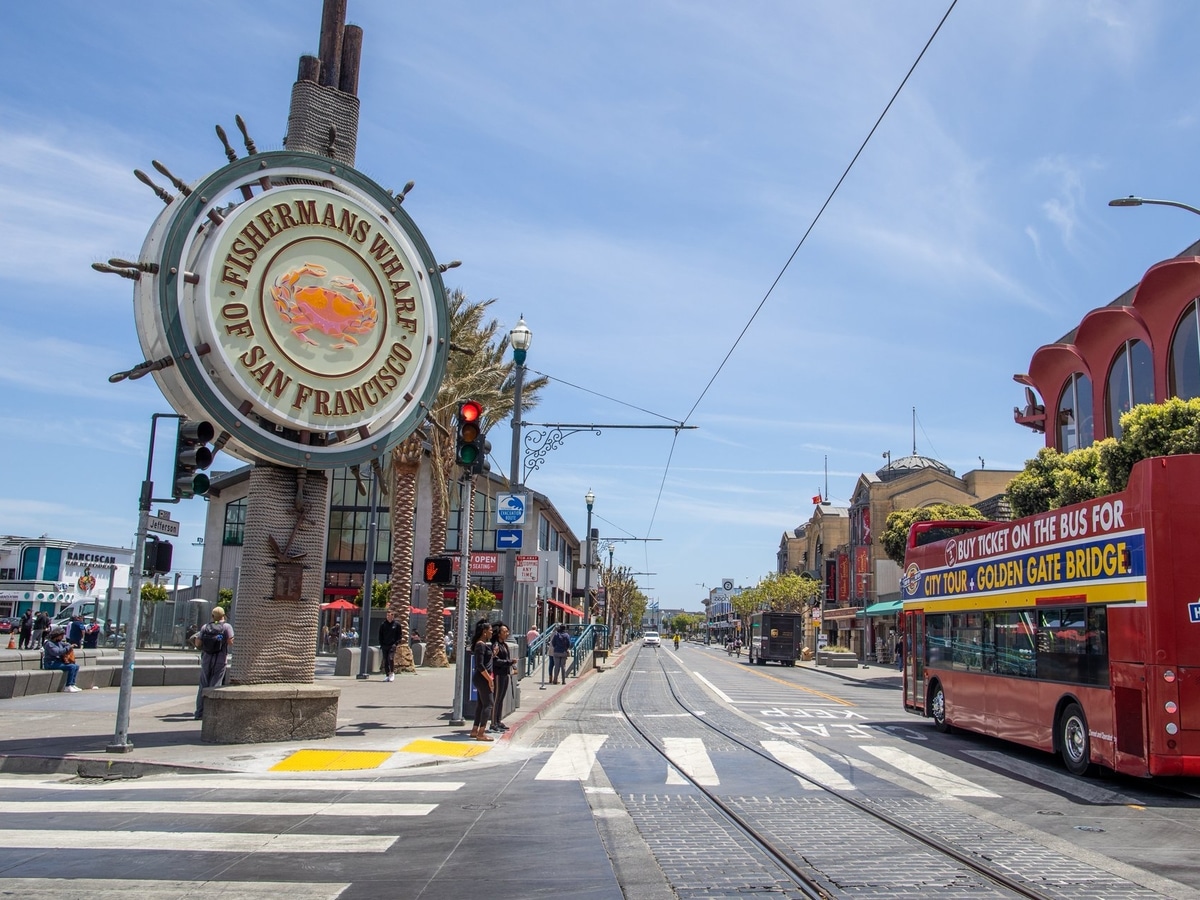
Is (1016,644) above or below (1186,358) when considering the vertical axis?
below

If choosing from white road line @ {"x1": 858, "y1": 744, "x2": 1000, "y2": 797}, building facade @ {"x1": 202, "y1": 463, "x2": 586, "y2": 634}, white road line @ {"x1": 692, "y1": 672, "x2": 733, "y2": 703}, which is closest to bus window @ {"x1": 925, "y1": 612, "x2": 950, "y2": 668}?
white road line @ {"x1": 858, "y1": 744, "x2": 1000, "y2": 797}

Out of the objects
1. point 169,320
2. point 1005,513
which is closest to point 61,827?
point 169,320

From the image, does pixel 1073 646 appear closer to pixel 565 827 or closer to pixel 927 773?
pixel 927 773

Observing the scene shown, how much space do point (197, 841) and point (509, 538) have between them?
11290 millimetres

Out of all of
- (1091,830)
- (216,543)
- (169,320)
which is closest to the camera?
(1091,830)

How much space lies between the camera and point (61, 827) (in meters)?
8.44

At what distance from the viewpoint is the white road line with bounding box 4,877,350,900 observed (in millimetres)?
6367

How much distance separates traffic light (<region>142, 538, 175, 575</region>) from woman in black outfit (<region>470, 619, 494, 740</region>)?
15.3 feet

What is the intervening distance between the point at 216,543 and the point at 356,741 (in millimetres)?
48066

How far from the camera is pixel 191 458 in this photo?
40.7ft

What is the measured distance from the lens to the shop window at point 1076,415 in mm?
36469

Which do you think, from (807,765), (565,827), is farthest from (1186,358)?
(565,827)

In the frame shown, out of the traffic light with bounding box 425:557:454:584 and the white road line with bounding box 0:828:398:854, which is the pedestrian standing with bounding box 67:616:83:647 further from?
the white road line with bounding box 0:828:398:854

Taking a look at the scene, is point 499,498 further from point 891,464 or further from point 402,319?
point 891,464
